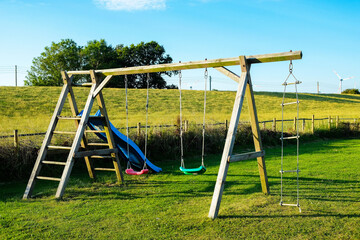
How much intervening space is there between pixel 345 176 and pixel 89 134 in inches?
290

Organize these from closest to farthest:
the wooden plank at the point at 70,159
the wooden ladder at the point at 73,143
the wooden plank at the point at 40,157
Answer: the wooden plank at the point at 70,159, the wooden ladder at the point at 73,143, the wooden plank at the point at 40,157

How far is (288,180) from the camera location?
7.86 meters

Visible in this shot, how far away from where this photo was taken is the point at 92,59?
54188 millimetres

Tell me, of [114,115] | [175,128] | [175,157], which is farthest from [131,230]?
[114,115]

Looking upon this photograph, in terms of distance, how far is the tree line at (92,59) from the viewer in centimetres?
5175

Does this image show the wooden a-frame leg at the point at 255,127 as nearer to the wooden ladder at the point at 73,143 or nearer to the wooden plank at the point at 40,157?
the wooden ladder at the point at 73,143

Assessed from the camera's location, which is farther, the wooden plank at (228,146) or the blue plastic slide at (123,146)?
the blue plastic slide at (123,146)

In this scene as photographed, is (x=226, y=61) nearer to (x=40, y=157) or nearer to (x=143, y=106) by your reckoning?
(x=40, y=157)

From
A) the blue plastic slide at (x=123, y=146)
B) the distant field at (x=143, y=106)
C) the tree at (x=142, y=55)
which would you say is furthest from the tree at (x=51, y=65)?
the blue plastic slide at (x=123, y=146)

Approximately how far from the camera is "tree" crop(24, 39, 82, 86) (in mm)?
52594

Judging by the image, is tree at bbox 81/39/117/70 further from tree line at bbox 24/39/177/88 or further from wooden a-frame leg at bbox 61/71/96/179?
wooden a-frame leg at bbox 61/71/96/179

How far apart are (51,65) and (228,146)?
5313cm

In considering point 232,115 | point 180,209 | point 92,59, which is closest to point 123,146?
point 180,209

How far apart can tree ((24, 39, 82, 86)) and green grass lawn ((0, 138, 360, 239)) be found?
1891 inches
